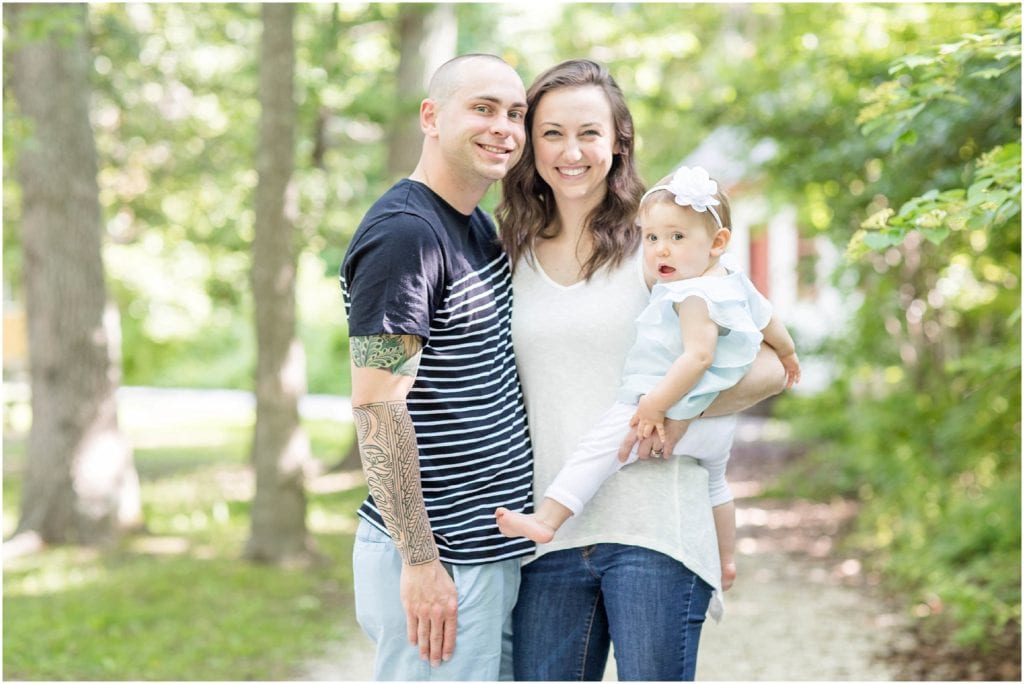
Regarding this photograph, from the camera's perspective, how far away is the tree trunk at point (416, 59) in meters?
9.59

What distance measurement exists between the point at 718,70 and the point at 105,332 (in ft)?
16.3

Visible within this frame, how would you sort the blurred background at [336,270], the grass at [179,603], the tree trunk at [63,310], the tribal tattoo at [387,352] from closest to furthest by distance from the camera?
1. the tribal tattoo at [387,352]
2. the blurred background at [336,270]
3. the grass at [179,603]
4. the tree trunk at [63,310]

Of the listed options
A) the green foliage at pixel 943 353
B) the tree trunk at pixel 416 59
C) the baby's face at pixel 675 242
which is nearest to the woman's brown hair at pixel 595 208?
the baby's face at pixel 675 242

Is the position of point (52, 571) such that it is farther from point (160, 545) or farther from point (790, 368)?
point (790, 368)

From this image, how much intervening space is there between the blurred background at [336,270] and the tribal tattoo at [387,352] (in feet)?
4.35

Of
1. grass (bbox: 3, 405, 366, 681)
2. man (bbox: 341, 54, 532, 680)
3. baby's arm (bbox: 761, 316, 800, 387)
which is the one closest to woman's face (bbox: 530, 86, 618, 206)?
man (bbox: 341, 54, 532, 680)

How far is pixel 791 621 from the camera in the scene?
6.58 metres

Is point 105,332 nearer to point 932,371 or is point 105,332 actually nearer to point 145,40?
point 145,40

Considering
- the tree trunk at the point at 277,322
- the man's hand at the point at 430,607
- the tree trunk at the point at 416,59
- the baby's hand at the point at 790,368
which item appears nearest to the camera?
the man's hand at the point at 430,607

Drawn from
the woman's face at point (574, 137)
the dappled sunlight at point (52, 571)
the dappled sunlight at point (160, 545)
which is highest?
the woman's face at point (574, 137)

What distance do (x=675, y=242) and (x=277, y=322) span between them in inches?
205

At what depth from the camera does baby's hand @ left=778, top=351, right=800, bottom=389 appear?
290 centimetres

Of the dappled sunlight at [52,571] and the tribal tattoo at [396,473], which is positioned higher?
the tribal tattoo at [396,473]

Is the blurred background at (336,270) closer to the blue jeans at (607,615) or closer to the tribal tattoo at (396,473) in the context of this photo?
the blue jeans at (607,615)
